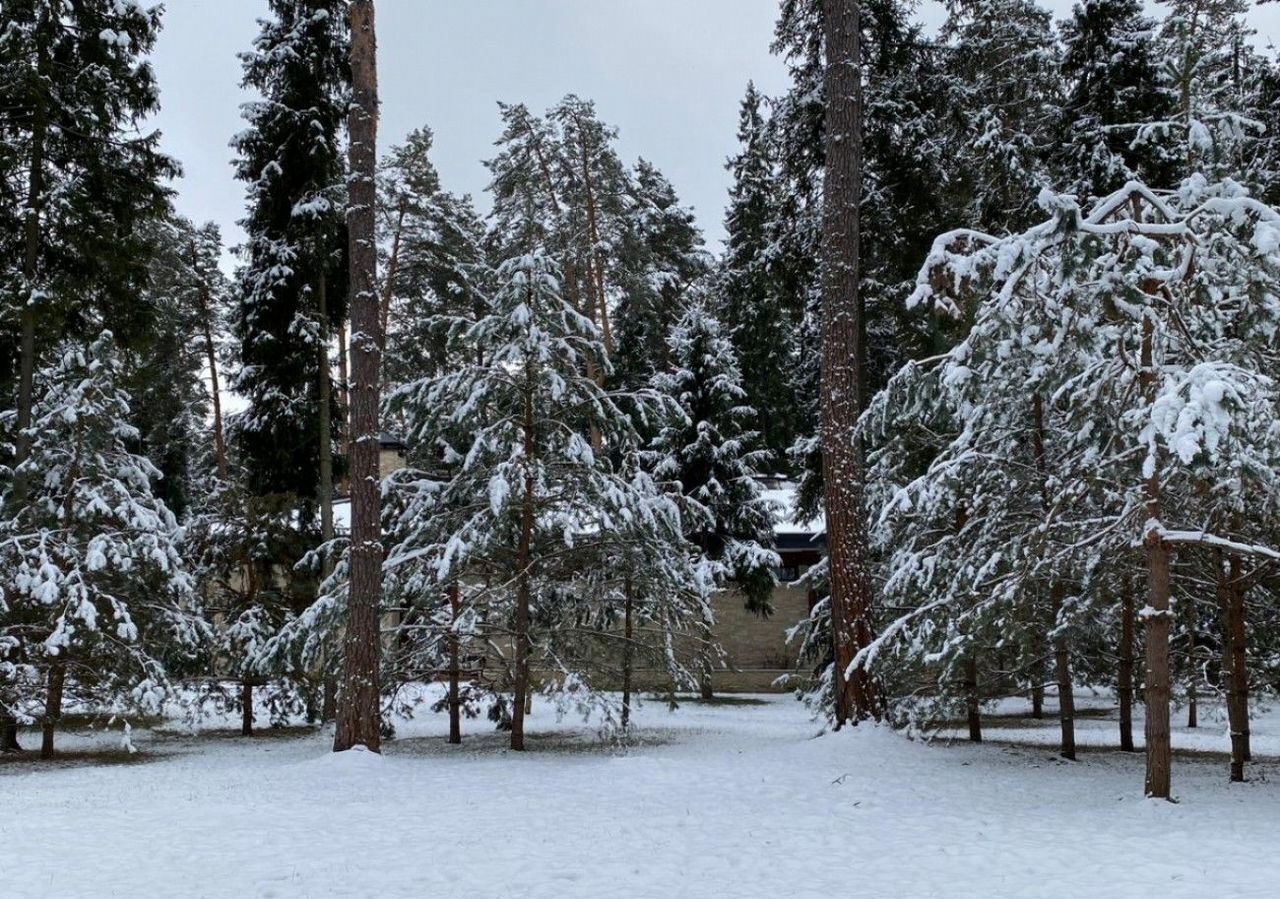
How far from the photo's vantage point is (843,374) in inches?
527

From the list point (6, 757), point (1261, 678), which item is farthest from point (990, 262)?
point (6, 757)

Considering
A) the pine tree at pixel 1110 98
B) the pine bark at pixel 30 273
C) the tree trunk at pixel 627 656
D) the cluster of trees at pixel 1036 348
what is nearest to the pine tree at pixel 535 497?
the tree trunk at pixel 627 656

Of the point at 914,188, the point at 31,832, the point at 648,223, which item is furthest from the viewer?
the point at 648,223

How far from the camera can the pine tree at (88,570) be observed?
13250 mm

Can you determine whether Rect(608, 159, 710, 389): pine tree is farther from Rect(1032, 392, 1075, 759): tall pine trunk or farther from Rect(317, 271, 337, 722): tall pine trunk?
Rect(1032, 392, 1075, 759): tall pine trunk

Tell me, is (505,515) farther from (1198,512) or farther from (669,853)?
(1198,512)

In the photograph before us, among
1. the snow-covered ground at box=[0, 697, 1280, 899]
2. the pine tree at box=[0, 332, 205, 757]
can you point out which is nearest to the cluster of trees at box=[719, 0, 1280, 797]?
the snow-covered ground at box=[0, 697, 1280, 899]

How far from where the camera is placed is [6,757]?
14.1 m

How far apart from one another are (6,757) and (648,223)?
25.6m

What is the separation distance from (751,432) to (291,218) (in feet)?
36.7

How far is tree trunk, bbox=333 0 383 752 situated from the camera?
12.4 m

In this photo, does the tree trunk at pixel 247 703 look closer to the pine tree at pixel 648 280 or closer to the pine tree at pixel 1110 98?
the pine tree at pixel 648 280

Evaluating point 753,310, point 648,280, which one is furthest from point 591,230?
point 753,310

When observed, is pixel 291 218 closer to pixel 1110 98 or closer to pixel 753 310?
pixel 753 310
